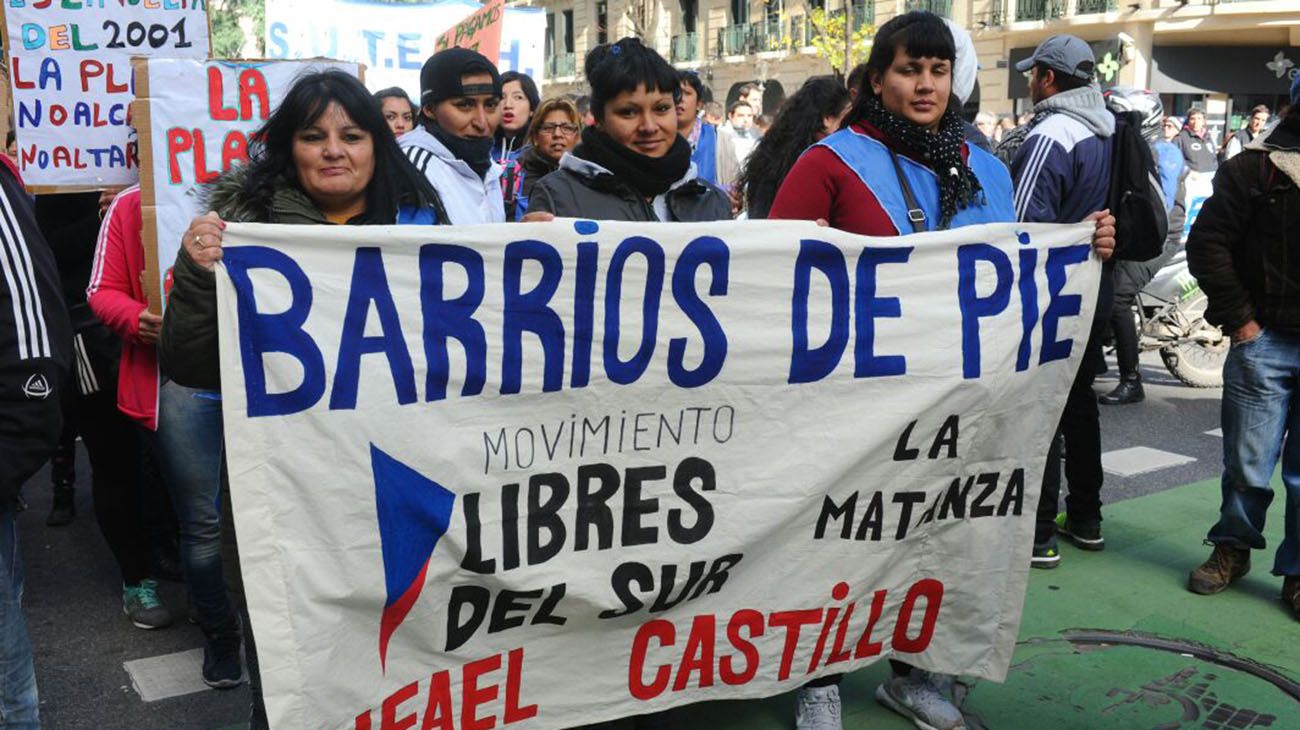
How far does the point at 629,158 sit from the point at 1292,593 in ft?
10.1

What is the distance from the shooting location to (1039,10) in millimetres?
28953

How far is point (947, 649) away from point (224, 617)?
2.17 metres

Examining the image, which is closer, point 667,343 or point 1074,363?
point 667,343

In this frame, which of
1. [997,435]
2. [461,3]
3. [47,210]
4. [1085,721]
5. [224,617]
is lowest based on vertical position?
[1085,721]

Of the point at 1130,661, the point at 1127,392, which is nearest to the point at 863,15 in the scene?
the point at 1127,392

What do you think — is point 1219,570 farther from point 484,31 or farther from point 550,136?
point 484,31

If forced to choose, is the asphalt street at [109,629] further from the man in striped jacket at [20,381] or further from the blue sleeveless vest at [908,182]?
the blue sleeveless vest at [908,182]

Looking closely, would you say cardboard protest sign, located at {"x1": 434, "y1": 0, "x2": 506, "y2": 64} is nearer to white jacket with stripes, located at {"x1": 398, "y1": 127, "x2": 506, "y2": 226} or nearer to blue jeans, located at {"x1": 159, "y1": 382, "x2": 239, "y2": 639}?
white jacket with stripes, located at {"x1": 398, "y1": 127, "x2": 506, "y2": 226}

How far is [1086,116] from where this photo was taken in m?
5.03

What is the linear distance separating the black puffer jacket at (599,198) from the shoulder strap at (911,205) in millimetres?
525

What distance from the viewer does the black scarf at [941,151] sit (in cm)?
347

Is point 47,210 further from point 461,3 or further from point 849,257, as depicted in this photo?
point 461,3

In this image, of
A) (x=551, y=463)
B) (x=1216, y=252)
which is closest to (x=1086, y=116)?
(x=1216, y=252)

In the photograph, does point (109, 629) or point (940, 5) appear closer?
point (109, 629)
